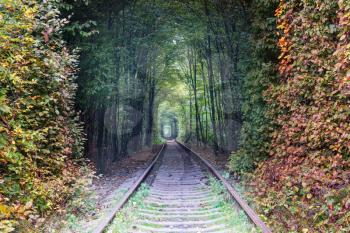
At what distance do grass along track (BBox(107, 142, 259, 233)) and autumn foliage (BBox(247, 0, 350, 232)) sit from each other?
698mm

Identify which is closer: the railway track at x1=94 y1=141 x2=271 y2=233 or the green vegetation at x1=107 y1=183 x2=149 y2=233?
the green vegetation at x1=107 y1=183 x2=149 y2=233

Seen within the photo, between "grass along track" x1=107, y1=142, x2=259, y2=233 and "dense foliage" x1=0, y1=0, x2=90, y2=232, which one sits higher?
"dense foliage" x1=0, y1=0, x2=90, y2=232

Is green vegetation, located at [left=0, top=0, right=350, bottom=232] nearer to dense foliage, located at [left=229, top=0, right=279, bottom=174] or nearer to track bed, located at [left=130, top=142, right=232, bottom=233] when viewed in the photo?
dense foliage, located at [left=229, top=0, right=279, bottom=174]

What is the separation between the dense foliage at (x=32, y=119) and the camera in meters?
4.81

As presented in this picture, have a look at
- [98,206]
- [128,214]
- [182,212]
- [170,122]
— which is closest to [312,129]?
[182,212]

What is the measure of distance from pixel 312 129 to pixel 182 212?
3037 mm

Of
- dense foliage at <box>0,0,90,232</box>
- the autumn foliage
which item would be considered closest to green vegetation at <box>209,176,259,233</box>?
the autumn foliage

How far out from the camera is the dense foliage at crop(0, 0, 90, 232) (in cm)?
481

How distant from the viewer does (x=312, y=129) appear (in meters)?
5.95

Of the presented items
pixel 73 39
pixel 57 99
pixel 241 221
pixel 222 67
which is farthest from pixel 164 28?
pixel 241 221

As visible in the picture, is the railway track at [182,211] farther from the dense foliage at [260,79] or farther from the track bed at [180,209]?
the dense foliage at [260,79]

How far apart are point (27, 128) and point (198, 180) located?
672 centimetres

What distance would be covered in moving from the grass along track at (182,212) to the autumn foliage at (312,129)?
70 centimetres

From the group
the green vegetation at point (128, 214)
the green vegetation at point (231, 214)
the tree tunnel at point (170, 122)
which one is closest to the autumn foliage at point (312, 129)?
the green vegetation at point (231, 214)
